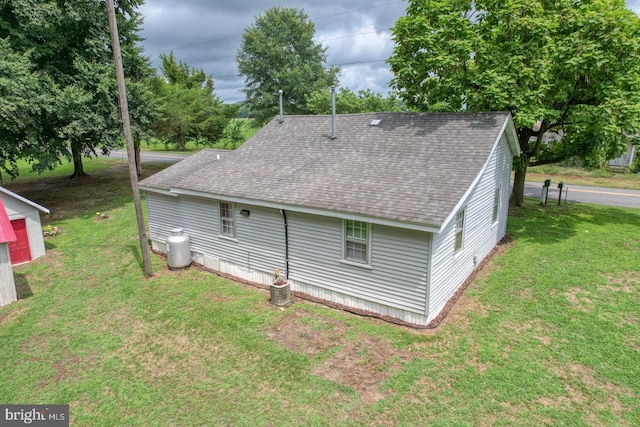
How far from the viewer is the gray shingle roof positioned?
9.16m

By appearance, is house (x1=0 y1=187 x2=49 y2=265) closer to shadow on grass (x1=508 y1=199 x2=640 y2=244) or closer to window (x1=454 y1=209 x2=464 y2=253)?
window (x1=454 y1=209 x2=464 y2=253)

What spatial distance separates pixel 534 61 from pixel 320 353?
13206 mm

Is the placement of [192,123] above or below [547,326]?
above

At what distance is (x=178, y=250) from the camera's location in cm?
1293

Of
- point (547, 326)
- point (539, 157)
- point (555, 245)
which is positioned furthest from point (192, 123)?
point (547, 326)

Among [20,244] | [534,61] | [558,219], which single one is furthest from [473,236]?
[20,244]

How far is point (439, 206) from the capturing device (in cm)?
848

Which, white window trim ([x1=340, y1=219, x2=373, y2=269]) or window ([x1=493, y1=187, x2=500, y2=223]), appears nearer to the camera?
white window trim ([x1=340, y1=219, x2=373, y2=269])

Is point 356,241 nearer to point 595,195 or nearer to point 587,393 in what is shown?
point 587,393

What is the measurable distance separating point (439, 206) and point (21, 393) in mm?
9442

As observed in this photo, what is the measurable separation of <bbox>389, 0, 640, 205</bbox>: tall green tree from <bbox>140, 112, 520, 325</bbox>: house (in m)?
2.53

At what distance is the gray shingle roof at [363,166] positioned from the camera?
9.16 metres

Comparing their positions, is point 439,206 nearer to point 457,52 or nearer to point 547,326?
point 547,326

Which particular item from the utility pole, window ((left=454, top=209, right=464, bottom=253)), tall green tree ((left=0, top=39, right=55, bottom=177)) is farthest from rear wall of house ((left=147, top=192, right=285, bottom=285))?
tall green tree ((left=0, top=39, right=55, bottom=177))
